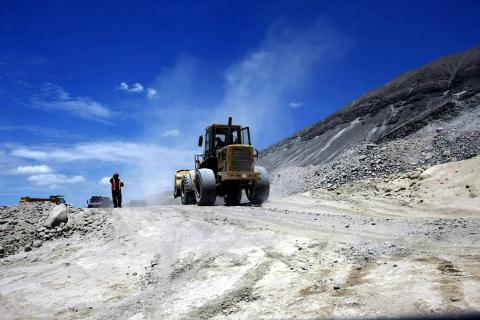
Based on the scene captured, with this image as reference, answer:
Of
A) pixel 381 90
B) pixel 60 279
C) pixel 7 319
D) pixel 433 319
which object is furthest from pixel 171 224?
pixel 381 90

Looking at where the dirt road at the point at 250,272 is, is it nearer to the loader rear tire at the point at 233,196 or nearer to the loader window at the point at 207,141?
the loader rear tire at the point at 233,196

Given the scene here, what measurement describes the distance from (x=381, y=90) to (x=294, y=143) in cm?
1119

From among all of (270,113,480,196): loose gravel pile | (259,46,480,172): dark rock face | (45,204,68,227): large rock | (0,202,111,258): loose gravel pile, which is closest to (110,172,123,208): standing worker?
(0,202,111,258): loose gravel pile

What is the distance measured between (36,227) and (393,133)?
23.9 meters

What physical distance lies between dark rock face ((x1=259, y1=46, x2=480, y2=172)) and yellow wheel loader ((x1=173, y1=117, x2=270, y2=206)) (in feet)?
45.8

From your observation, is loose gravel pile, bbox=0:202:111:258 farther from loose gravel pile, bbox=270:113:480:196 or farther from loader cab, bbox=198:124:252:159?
loose gravel pile, bbox=270:113:480:196

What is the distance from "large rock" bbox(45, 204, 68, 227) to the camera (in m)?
10.1

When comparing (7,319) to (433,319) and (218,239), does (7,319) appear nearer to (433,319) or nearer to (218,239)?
(218,239)

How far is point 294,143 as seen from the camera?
41.8 metres

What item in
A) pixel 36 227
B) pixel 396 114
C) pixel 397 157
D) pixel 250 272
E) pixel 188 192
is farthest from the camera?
pixel 396 114

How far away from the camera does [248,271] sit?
5.84 meters

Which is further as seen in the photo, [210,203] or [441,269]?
[210,203]

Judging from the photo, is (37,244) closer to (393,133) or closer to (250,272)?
(250,272)

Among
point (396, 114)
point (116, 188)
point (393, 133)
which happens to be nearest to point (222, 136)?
point (116, 188)
